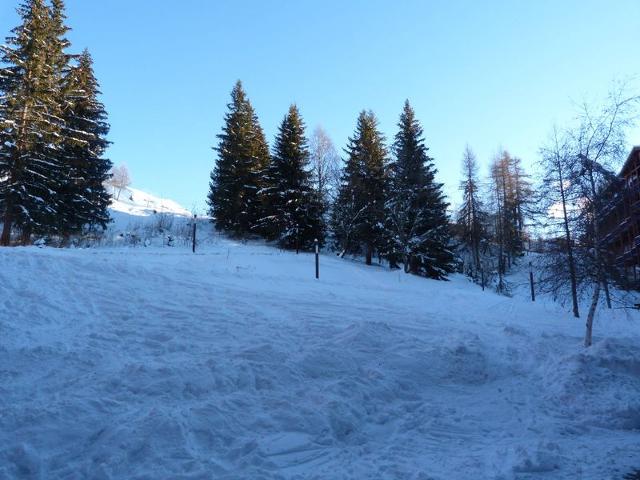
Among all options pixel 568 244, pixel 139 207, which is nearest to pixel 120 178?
pixel 139 207

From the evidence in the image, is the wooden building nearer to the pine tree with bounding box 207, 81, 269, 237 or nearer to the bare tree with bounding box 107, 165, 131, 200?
the pine tree with bounding box 207, 81, 269, 237

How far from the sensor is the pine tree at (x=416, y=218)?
2584cm

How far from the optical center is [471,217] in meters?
37.7

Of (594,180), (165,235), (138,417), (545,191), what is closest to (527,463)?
(138,417)

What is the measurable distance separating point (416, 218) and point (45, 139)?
20.3 m

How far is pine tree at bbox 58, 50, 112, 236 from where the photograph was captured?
21031mm

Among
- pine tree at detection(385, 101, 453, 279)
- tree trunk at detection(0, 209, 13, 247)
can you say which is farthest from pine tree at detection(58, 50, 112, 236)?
pine tree at detection(385, 101, 453, 279)

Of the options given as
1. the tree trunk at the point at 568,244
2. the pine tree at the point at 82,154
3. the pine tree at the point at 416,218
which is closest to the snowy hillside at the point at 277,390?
the tree trunk at the point at 568,244

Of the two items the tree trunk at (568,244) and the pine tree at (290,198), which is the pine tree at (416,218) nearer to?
the pine tree at (290,198)

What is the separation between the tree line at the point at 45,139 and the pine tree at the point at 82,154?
5 cm

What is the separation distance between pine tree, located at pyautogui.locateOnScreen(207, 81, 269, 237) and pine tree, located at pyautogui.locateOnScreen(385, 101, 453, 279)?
30.2ft

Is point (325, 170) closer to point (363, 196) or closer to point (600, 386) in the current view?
point (363, 196)

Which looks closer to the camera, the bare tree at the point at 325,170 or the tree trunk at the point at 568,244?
the tree trunk at the point at 568,244

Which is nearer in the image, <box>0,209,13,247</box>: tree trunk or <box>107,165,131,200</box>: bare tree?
<box>0,209,13,247</box>: tree trunk
